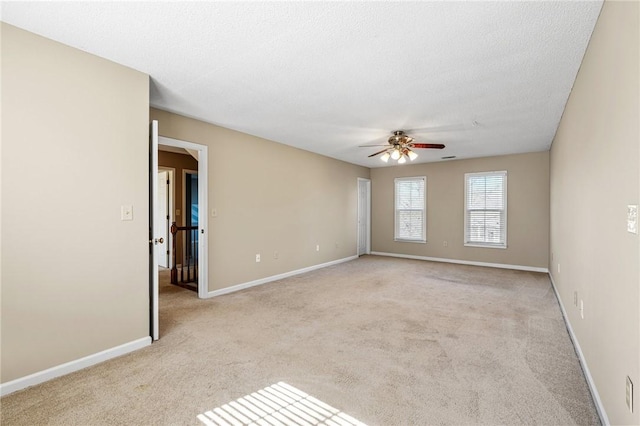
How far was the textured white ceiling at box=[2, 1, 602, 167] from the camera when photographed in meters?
1.87

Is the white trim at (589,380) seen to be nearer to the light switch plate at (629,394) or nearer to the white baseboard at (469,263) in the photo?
the light switch plate at (629,394)

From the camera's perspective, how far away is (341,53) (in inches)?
91.8

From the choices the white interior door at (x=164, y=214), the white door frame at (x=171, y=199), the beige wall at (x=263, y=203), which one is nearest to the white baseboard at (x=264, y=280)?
the beige wall at (x=263, y=203)

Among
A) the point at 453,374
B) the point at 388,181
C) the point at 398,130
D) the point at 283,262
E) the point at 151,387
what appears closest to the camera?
the point at 151,387

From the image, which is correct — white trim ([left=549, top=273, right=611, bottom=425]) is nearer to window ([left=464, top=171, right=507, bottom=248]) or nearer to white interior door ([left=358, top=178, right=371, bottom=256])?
window ([left=464, top=171, right=507, bottom=248])

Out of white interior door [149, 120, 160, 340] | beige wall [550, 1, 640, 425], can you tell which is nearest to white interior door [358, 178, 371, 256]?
beige wall [550, 1, 640, 425]

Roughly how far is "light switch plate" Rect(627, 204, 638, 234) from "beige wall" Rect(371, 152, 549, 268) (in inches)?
214

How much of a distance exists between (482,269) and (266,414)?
18.7 feet

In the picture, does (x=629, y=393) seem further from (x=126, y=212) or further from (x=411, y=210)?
(x=411, y=210)

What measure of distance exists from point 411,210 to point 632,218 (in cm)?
632

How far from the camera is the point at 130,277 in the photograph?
2.65 m

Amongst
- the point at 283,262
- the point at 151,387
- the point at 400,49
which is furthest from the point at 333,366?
the point at 283,262

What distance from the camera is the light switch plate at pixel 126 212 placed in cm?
260

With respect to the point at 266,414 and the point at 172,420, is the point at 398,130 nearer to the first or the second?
the point at 266,414
